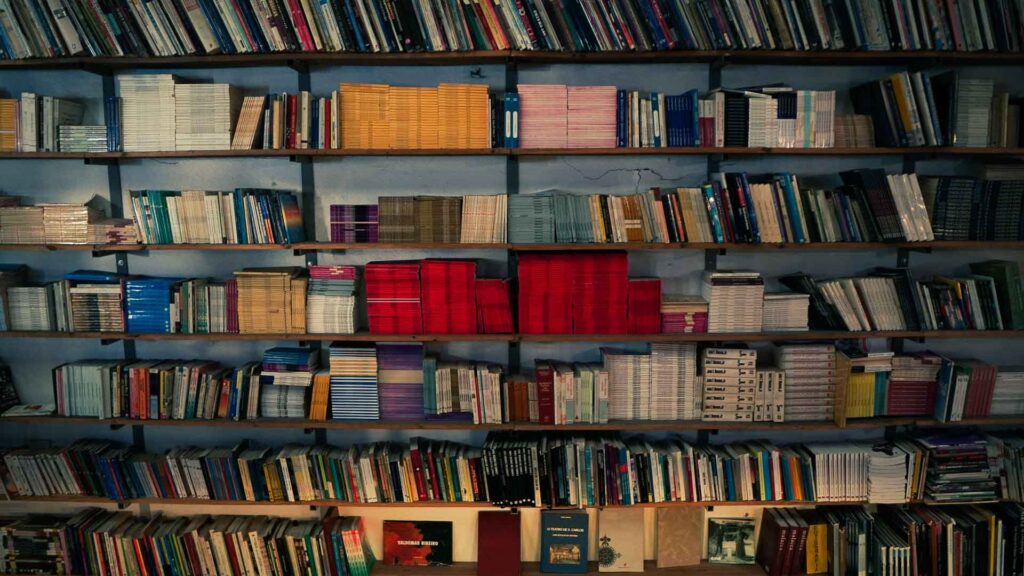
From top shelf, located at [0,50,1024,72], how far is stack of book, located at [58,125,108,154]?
0.99ft

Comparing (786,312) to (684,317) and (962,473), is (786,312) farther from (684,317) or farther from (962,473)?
(962,473)

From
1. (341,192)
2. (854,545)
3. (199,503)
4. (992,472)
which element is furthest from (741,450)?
(199,503)

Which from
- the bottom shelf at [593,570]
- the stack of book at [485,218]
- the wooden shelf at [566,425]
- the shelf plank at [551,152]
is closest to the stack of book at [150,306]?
the wooden shelf at [566,425]

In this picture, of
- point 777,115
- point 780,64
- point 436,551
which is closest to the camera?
point 777,115

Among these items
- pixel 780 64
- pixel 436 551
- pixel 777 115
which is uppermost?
pixel 780 64

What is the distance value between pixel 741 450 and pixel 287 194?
8.39ft

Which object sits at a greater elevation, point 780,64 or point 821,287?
point 780,64

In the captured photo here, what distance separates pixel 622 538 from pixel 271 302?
210 cm

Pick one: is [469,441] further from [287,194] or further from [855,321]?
[855,321]

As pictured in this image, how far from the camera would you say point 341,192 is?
3.35 meters

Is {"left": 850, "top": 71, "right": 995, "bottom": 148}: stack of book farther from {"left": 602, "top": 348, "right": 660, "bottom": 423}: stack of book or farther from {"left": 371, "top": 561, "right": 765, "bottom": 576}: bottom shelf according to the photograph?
{"left": 371, "top": 561, "right": 765, "bottom": 576}: bottom shelf

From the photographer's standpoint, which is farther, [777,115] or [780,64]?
[780,64]

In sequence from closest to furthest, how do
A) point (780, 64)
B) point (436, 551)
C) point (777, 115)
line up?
point (777, 115) < point (780, 64) < point (436, 551)

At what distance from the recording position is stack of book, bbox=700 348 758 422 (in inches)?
125
